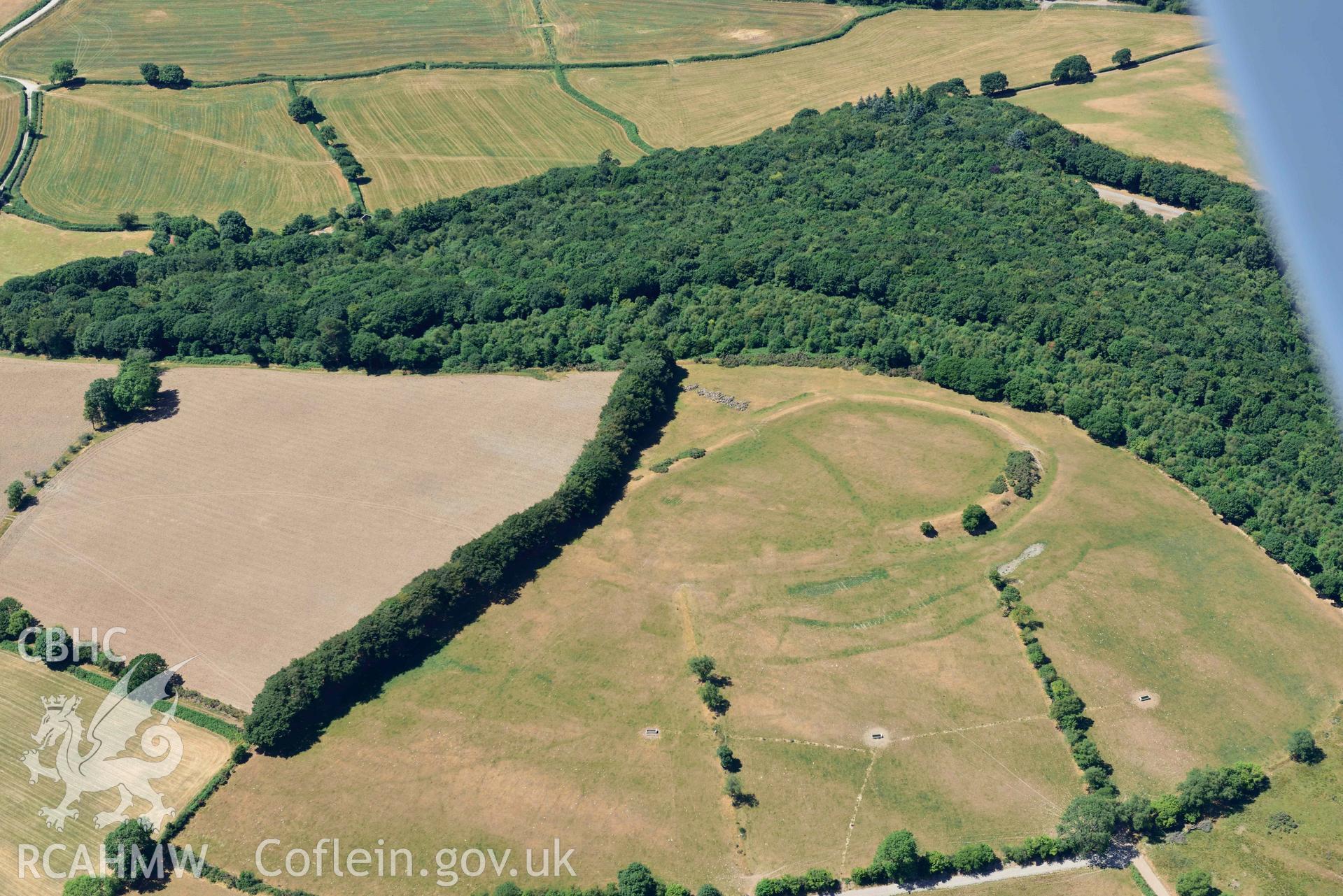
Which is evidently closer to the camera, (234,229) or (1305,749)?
(1305,749)

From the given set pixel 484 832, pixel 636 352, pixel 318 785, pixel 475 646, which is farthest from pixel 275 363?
pixel 484 832

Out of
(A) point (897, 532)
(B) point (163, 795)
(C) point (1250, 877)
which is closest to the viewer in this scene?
(C) point (1250, 877)

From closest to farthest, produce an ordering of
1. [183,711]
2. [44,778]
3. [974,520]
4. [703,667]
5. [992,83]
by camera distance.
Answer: [44,778], [183,711], [703,667], [974,520], [992,83]

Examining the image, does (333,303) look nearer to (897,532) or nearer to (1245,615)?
(897,532)

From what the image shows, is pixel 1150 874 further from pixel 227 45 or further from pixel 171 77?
pixel 227 45

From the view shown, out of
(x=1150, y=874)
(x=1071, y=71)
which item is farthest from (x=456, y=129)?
(x=1150, y=874)

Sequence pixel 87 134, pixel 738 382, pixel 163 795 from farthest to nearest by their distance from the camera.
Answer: pixel 87 134 < pixel 738 382 < pixel 163 795
